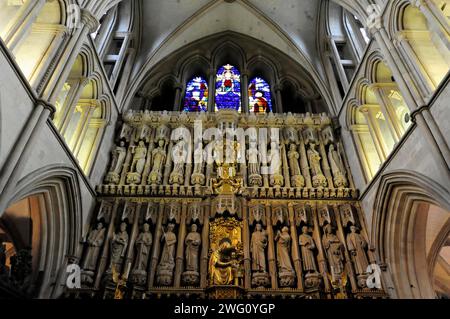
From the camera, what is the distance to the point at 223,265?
7598 mm

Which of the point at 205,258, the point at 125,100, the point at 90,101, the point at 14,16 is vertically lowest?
the point at 205,258

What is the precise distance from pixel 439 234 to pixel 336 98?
594 cm

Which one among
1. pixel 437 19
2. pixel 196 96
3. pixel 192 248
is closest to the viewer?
pixel 437 19

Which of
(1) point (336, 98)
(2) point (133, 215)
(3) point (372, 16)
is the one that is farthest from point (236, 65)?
(2) point (133, 215)

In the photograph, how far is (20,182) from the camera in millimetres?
6152

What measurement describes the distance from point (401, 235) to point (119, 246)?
7554 millimetres

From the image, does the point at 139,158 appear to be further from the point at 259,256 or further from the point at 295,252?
the point at 295,252

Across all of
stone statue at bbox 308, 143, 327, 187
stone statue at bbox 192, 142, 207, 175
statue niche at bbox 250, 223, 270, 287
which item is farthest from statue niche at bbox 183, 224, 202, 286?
stone statue at bbox 308, 143, 327, 187

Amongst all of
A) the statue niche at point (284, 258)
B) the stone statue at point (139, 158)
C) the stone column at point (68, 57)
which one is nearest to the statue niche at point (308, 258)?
the statue niche at point (284, 258)

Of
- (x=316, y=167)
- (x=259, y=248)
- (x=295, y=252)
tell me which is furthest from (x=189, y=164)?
(x=295, y=252)

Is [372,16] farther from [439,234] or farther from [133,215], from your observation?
[133,215]

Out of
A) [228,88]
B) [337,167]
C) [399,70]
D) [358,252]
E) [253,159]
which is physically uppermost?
[228,88]

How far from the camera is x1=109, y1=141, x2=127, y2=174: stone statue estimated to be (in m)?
10.5

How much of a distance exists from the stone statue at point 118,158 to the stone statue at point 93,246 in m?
2.10
